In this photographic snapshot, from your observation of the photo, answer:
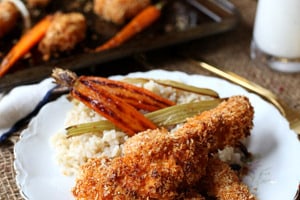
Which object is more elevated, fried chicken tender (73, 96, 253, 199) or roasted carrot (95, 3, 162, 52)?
fried chicken tender (73, 96, 253, 199)

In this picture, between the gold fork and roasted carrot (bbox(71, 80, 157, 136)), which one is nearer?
roasted carrot (bbox(71, 80, 157, 136))

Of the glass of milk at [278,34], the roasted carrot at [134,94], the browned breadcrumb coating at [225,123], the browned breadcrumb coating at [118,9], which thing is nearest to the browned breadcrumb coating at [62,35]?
the browned breadcrumb coating at [118,9]

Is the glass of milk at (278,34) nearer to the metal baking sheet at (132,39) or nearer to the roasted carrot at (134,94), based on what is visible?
the metal baking sheet at (132,39)

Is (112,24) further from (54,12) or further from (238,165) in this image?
(238,165)

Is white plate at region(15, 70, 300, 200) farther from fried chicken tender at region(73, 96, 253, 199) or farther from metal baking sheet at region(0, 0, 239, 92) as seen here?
metal baking sheet at region(0, 0, 239, 92)

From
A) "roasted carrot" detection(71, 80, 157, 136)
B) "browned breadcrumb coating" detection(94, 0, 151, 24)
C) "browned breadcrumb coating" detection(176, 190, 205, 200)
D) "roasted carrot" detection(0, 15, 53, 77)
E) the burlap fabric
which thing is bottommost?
the burlap fabric

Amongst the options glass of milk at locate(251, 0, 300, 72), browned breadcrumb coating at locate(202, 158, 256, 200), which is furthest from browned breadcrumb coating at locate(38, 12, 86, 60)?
browned breadcrumb coating at locate(202, 158, 256, 200)
